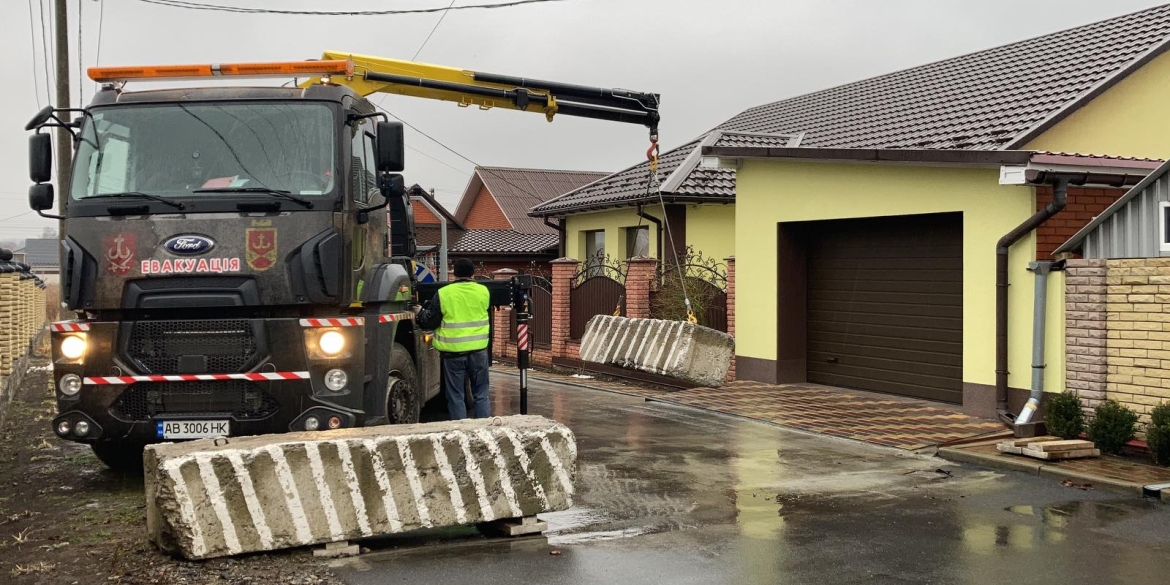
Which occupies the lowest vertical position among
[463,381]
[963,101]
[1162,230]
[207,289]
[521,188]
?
[463,381]

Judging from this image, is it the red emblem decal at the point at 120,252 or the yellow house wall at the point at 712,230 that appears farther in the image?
the yellow house wall at the point at 712,230

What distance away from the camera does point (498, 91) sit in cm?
1379

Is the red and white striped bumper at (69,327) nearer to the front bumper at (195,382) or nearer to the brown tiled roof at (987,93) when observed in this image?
the front bumper at (195,382)

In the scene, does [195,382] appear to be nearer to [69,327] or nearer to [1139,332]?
[69,327]

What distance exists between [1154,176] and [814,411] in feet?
15.6

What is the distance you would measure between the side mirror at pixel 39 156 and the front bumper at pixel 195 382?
1.42m

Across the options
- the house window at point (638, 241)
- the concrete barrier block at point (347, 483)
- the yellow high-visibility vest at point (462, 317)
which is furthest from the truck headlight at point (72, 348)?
the house window at point (638, 241)

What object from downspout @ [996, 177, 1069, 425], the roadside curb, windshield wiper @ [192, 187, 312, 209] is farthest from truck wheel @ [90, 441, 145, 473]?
downspout @ [996, 177, 1069, 425]

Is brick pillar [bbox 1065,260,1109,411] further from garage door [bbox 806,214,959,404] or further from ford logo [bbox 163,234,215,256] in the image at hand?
ford logo [bbox 163,234,215,256]

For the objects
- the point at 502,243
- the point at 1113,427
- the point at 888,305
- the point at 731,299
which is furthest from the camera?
the point at 502,243

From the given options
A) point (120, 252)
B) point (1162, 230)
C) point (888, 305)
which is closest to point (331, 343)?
point (120, 252)

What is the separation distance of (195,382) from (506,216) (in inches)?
1564

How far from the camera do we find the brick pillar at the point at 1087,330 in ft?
34.1

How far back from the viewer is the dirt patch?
243 inches
